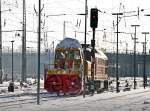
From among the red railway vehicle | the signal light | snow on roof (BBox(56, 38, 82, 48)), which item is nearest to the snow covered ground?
the red railway vehicle

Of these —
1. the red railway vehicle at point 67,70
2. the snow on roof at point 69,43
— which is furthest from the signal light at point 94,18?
the snow on roof at point 69,43

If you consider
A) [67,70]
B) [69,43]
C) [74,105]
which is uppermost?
[69,43]

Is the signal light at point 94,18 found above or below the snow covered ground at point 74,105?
above

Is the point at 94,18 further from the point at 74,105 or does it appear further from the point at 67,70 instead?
the point at 74,105

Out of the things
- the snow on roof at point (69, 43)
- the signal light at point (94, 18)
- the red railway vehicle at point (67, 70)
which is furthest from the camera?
the snow on roof at point (69, 43)

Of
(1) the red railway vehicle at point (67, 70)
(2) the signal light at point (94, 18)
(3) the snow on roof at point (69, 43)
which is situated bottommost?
(1) the red railway vehicle at point (67, 70)

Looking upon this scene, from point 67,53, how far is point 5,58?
435ft

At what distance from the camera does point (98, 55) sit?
2121 inches

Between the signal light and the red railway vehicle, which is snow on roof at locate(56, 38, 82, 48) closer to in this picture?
the red railway vehicle

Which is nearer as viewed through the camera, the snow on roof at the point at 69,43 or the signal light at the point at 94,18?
the signal light at the point at 94,18

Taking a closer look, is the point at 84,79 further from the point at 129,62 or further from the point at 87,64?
the point at 129,62

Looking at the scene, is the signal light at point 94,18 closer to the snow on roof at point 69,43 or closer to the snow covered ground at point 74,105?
the snow covered ground at point 74,105

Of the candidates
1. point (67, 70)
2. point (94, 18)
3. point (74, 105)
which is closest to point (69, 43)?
point (67, 70)

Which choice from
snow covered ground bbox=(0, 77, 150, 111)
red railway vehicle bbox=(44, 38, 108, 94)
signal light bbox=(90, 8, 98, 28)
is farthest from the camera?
red railway vehicle bbox=(44, 38, 108, 94)
